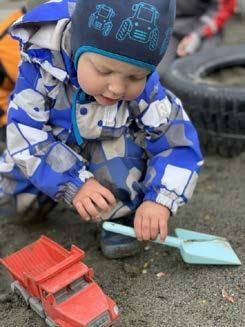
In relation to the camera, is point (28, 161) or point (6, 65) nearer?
point (28, 161)

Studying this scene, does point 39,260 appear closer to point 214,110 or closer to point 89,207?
point 89,207

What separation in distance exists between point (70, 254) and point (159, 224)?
9.3 inches

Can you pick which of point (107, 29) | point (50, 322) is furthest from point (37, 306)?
point (107, 29)

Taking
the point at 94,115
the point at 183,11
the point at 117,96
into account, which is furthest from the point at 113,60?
the point at 183,11

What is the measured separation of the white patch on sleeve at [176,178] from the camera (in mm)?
1472

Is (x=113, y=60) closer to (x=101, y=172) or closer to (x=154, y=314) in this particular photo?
(x=101, y=172)

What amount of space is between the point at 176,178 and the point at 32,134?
1.17 feet

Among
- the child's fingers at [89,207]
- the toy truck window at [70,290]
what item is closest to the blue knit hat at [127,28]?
the child's fingers at [89,207]

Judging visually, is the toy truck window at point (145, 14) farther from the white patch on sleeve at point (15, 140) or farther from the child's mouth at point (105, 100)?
the white patch on sleeve at point (15, 140)

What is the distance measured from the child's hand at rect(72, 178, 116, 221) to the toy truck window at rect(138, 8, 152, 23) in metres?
0.41

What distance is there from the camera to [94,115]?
1.46 meters

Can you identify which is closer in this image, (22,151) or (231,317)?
(231,317)

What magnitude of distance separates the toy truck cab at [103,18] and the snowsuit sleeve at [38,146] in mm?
257

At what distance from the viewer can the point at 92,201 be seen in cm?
140
